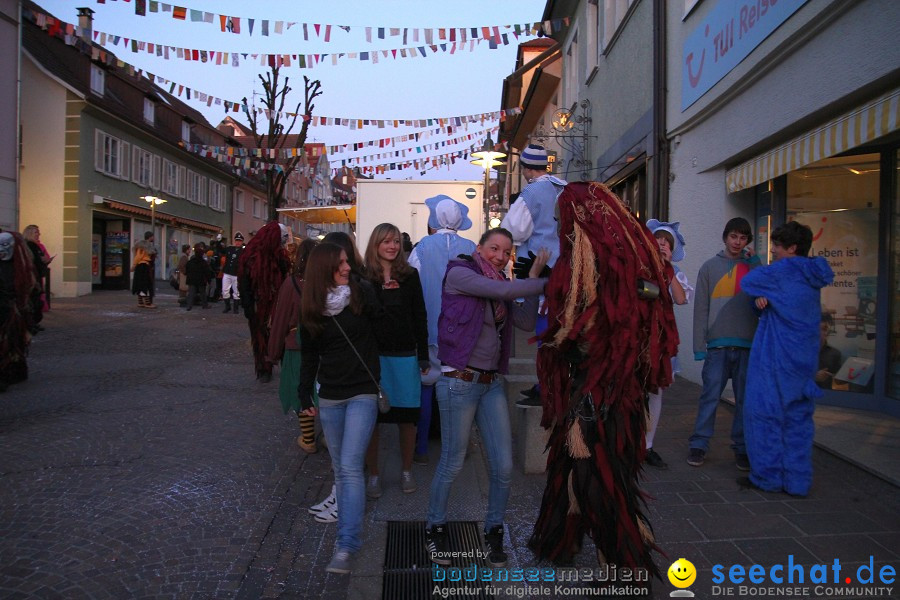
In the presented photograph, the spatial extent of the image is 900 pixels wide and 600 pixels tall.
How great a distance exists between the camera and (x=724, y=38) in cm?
694

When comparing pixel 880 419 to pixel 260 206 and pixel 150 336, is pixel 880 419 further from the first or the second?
pixel 260 206

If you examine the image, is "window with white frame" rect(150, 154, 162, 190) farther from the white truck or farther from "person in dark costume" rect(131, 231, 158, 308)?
the white truck

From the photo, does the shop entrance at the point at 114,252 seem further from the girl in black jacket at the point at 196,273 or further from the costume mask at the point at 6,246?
the costume mask at the point at 6,246

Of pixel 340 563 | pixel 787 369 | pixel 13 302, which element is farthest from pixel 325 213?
pixel 340 563

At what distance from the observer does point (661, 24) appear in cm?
884

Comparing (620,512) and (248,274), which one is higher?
(248,274)

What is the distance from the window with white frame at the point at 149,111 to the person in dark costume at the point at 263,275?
25.5m

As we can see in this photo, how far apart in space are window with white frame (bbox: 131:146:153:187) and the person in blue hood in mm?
27202

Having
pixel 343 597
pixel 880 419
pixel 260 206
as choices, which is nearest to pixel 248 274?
pixel 343 597

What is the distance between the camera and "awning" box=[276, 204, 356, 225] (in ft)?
58.1

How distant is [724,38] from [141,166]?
26.1 metres

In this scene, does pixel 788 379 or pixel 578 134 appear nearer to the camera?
pixel 788 379

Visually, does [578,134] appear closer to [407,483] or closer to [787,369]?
[787,369]

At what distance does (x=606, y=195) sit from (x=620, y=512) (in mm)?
1413
